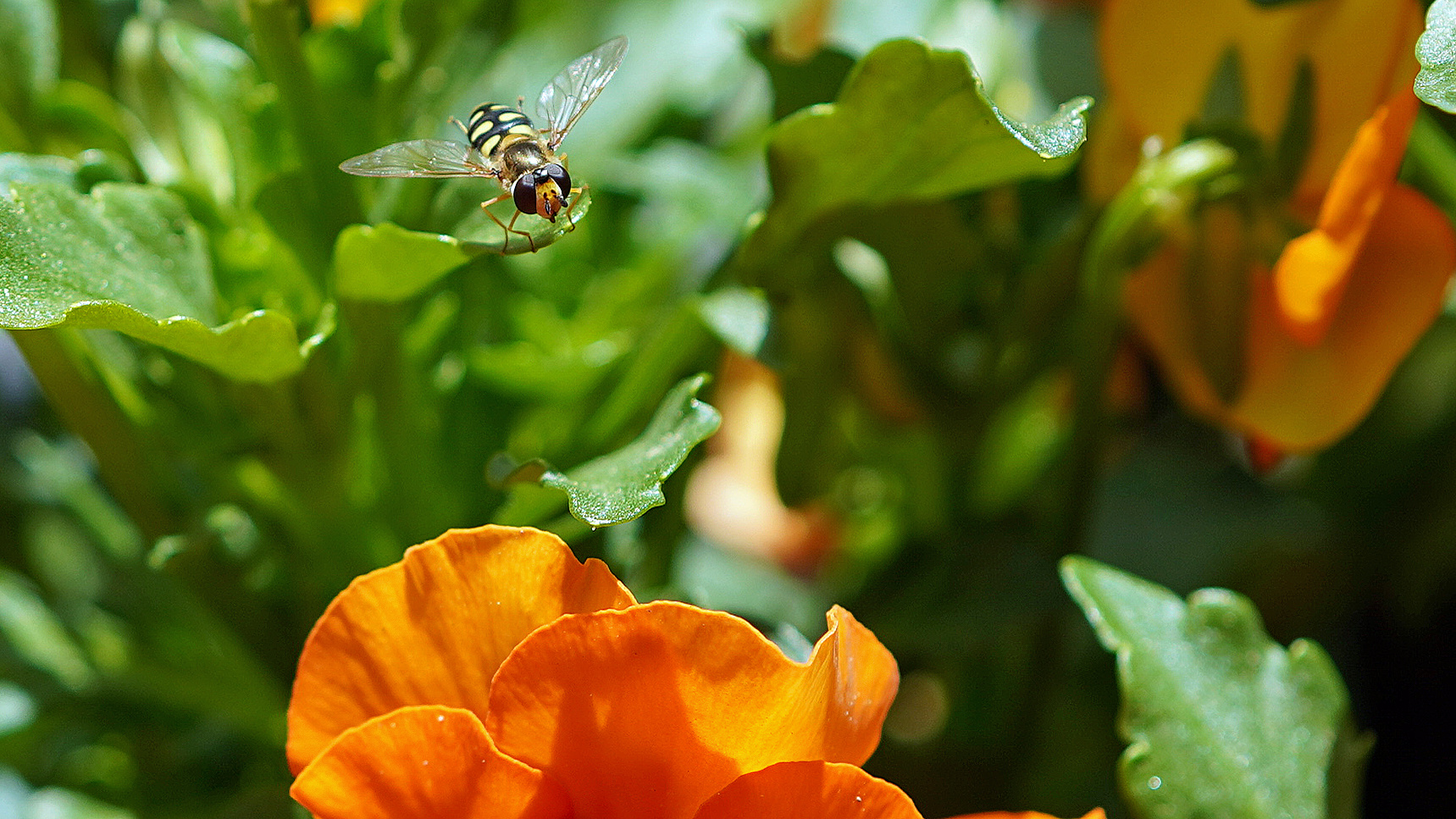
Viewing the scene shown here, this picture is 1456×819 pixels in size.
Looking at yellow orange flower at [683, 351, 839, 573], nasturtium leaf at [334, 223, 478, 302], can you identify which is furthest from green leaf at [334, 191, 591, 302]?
yellow orange flower at [683, 351, 839, 573]

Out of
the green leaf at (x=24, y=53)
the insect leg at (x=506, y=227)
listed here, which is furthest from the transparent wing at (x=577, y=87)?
the green leaf at (x=24, y=53)

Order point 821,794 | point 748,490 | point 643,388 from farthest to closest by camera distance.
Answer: point 748,490
point 643,388
point 821,794

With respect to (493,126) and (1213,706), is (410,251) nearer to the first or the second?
(493,126)

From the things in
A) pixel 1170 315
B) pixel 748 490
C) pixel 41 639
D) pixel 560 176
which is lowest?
pixel 748 490

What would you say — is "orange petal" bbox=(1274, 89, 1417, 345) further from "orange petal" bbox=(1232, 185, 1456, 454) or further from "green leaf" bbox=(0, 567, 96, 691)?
"green leaf" bbox=(0, 567, 96, 691)

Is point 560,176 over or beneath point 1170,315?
over

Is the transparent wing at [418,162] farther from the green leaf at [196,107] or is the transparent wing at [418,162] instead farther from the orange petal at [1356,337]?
the orange petal at [1356,337]

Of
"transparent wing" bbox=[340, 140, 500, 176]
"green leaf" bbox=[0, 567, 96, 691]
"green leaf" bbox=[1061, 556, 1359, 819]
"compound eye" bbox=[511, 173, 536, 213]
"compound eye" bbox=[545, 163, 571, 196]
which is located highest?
"transparent wing" bbox=[340, 140, 500, 176]

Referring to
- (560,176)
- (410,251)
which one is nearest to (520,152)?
(560,176)
